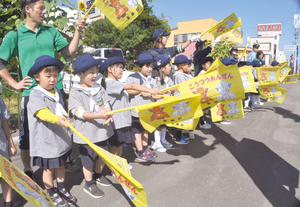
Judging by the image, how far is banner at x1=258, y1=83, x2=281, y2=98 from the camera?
6180mm

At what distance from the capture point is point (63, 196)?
8.55ft

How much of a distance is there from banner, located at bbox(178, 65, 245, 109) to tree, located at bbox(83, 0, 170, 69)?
17126 millimetres

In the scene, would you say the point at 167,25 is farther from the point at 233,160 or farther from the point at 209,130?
the point at 233,160

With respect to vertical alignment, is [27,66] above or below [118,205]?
above

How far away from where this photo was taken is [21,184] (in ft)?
5.11

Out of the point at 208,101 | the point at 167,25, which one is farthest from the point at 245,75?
the point at 167,25

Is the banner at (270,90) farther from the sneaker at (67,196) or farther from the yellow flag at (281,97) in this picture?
the sneaker at (67,196)

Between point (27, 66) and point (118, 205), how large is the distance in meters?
1.93

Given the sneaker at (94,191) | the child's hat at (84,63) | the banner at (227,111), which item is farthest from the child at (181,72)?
the sneaker at (94,191)

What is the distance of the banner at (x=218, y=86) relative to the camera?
3.22 m

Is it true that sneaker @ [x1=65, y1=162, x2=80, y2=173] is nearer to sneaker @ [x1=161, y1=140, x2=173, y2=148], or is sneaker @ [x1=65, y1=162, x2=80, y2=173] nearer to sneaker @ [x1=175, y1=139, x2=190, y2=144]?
sneaker @ [x1=161, y1=140, x2=173, y2=148]

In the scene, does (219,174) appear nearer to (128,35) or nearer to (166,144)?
(166,144)

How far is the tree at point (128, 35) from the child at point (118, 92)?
16962 mm

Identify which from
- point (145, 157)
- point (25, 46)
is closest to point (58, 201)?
point (145, 157)
